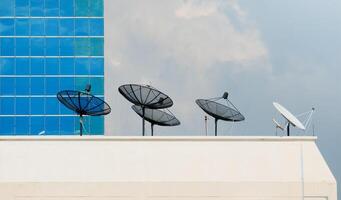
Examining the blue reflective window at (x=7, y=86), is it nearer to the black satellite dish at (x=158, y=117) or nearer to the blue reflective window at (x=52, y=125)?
the blue reflective window at (x=52, y=125)

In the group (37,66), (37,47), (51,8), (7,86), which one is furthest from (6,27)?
(7,86)

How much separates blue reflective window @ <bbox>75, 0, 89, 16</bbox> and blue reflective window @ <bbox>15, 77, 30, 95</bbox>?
665 centimetres

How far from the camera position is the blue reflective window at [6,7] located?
7244 cm

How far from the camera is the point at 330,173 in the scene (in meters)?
26.2

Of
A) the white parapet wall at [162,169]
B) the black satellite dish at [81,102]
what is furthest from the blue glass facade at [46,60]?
the white parapet wall at [162,169]

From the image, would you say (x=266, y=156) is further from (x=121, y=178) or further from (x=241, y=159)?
(x=121, y=178)

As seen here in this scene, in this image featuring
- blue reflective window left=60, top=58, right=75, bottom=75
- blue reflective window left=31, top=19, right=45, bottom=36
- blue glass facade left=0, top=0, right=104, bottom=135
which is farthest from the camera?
blue reflective window left=31, top=19, right=45, bottom=36

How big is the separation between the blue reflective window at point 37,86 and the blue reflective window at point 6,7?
18.5ft

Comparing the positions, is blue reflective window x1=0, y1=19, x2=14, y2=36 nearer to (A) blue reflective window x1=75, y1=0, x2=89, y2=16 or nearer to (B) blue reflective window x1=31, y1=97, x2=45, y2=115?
(A) blue reflective window x1=75, y1=0, x2=89, y2=16

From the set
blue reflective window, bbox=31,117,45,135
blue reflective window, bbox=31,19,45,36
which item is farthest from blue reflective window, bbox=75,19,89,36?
blue reflective window, bbox=31,117,45,135

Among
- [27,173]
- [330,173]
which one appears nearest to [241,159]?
[330,173]

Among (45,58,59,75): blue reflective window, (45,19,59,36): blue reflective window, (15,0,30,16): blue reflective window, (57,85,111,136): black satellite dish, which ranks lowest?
(57,85,111,136): black satellite dish

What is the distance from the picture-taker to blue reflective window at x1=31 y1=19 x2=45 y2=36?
7244 cm

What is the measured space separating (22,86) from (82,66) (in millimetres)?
4899
